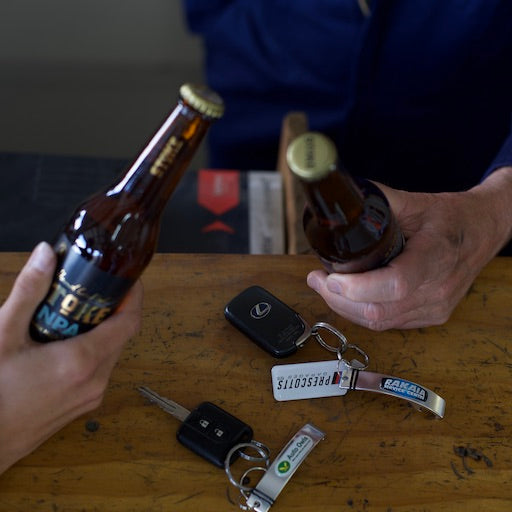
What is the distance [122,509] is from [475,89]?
0.94 m

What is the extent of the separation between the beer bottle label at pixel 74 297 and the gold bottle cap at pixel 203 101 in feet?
0.49

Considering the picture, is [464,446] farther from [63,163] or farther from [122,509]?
[63,163]

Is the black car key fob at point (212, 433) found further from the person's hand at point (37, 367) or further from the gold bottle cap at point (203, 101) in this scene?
the gold bottle cap at point (203, 101)

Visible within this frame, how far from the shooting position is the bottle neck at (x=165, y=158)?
53 centimetres

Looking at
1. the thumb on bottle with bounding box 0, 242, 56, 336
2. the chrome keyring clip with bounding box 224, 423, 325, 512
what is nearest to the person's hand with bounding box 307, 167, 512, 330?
the chrome keyring clip with bounding box 224, 423, 325, 512

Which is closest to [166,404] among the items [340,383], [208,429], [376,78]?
[208,429]

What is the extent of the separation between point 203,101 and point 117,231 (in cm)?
13

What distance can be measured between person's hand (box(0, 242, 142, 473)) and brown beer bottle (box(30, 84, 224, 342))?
13 mm

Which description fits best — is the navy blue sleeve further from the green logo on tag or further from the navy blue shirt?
the green logo on tag

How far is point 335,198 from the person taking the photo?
0.54 metres

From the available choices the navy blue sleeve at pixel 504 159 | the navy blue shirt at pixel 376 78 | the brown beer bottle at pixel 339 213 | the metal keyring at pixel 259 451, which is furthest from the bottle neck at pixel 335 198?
the navy blue shirt at pixel 376 78

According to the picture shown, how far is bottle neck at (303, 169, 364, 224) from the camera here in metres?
0.53

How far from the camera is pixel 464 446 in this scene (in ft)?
1.97

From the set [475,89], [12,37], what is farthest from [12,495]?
[12,37]
